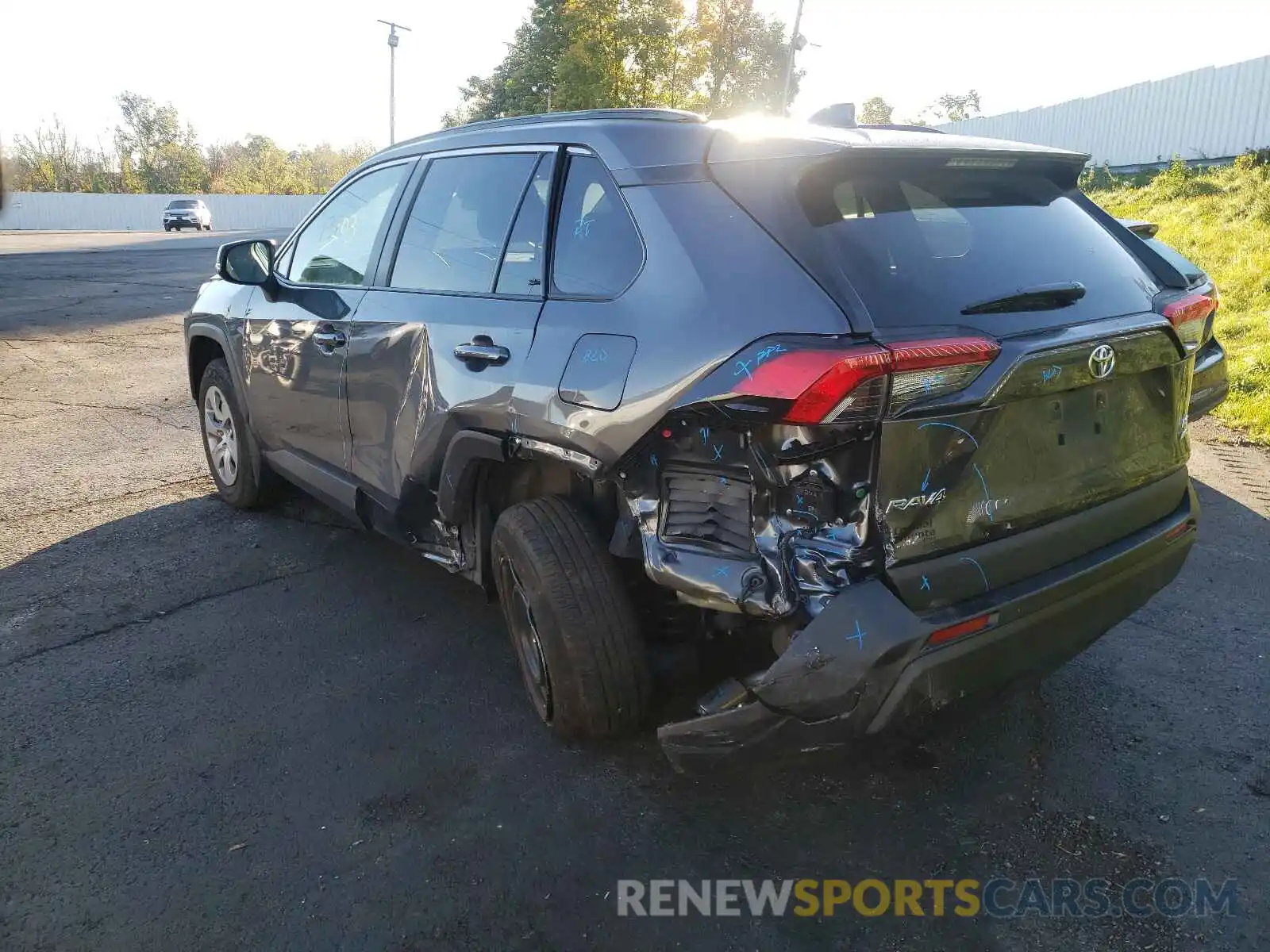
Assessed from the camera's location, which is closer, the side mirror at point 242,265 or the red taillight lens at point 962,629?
the red taillight lens at point 962,629

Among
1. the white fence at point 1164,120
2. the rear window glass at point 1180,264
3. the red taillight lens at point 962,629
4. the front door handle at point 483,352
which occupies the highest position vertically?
the white fence at point 1164,120

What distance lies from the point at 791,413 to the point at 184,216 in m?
44.0

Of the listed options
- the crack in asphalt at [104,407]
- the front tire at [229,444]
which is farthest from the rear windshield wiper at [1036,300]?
the crack in asphalt at [104,407]

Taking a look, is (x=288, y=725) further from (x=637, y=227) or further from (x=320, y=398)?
(x=637, y=227)

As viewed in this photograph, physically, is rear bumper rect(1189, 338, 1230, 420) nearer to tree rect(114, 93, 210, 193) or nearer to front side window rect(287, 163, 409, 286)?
front side window rect(287, 163, 409, 286)

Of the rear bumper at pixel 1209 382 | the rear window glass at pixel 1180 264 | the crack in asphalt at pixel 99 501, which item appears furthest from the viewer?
the crack in asphalt at pixel 99 501

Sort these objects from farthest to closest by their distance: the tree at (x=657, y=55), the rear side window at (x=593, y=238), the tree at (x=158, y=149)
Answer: the tree at (x=158, y=149) → the tree at (x=657, y=55) → the rear side window at (x=593, y=238)

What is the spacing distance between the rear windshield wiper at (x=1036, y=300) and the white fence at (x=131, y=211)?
172 ft

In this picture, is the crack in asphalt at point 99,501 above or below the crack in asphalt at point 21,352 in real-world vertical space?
below

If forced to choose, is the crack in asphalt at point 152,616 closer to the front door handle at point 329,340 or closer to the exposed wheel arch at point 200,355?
the front door handle at point 329,340

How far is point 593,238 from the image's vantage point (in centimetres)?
289

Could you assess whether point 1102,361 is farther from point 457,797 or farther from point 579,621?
point 457,797

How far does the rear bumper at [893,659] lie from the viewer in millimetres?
2213

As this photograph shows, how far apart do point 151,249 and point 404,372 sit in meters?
25.9
